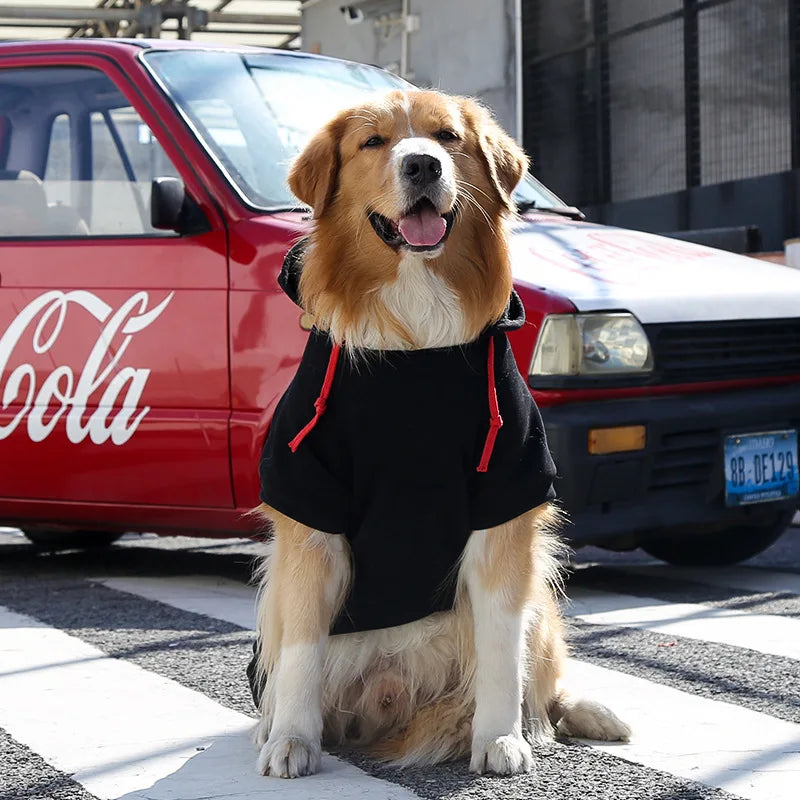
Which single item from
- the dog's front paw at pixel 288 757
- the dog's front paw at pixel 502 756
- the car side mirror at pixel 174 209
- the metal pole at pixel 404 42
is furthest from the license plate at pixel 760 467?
the metal pole at pixel 404 42

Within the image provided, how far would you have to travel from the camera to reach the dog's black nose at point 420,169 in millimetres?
3621

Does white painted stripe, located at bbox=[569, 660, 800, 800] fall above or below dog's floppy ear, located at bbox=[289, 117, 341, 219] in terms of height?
below

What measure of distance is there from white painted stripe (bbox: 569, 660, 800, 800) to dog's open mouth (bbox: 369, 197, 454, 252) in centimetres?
111

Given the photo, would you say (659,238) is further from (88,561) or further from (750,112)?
(750,112)

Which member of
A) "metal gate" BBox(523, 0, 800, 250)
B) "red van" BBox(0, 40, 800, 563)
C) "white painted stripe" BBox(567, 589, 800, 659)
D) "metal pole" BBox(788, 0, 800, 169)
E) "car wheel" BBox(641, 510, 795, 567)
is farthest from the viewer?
"metal gate" BBox(523, 0, 800, 250)

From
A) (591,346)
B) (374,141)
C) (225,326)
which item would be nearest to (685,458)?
(591,346)

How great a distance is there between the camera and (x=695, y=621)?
5.36 metres

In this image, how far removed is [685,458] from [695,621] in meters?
0.69

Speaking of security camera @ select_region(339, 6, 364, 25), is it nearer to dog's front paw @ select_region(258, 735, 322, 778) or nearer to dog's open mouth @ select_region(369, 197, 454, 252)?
dog's open mouth @ select_region(369, 197, 454, 252)

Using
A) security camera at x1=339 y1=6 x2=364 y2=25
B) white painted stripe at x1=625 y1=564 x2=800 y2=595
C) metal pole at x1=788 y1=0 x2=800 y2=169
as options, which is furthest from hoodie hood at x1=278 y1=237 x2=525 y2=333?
security camera at x1=339 y1=6 x2=364 y2=25

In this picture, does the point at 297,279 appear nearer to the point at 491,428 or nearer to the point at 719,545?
the point at 491,428

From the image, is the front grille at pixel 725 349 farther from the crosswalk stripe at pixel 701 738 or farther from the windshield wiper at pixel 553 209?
the crosswalk stripe at pixel 701 738

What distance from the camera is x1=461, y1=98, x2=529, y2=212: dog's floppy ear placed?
152 inches

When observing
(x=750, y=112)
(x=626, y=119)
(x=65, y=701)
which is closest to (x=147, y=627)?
(x=65, y=701)
